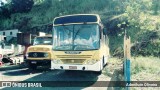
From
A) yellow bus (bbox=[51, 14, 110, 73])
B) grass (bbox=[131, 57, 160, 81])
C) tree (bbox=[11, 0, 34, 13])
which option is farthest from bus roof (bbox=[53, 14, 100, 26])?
tree (bbox=[11, 0, 34, 13])

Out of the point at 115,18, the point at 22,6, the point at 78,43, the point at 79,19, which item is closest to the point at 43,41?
the point at 79,19

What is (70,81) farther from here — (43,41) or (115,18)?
(115,18)

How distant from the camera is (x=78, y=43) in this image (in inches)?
464

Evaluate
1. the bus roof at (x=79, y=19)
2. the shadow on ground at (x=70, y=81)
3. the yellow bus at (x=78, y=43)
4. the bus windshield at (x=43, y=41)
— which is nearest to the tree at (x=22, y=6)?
the bus windshield at (x=43, y=41)

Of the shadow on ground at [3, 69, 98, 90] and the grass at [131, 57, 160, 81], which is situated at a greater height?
the grass at [131, 57, 160, 81]

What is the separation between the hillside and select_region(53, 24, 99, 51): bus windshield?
918 centimetres

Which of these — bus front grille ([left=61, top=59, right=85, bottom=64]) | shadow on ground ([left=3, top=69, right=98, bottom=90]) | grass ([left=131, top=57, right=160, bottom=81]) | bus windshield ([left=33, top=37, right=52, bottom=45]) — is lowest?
shadow on ground ([left=3, top=69, right=98, bottom=90])

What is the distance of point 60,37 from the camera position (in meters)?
12.2

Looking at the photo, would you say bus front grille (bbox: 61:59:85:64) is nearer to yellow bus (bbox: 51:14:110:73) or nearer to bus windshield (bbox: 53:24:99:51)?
yellow bus (bbox: 51:14:110:73)

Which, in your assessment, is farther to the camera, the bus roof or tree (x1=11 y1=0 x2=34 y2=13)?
tree (x1=11 y1=0 x2=34 y2=13)

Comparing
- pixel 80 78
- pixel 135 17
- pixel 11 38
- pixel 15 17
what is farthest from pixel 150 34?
pixel 15 17

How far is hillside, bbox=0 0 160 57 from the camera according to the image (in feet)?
68.5

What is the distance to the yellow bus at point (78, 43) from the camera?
11391mm

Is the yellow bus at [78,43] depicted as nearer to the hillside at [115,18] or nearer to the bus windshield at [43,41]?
the bus windshield at [43,41]
